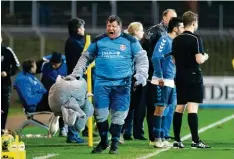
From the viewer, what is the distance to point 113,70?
14.5m

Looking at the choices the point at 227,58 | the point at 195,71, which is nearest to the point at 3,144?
the point at 195,71

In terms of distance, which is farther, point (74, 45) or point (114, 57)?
point (74, 45)

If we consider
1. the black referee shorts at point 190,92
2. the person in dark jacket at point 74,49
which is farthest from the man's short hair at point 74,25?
the black referee shorts at point 190,92

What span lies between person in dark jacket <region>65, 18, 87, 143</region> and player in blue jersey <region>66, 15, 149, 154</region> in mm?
2261

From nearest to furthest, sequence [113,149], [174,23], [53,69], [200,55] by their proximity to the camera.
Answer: [113,149] → [200,55] → [174,23] → [53,69]

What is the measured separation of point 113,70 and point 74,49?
2592mm

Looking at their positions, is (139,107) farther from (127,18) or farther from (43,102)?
(127,18)

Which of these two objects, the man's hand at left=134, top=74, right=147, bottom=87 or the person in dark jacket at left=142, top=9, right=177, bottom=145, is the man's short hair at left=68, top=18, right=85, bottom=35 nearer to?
the person in dark jacket at left=142, top=9, right=177, bottom=145

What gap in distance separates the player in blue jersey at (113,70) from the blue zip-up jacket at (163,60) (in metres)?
1.30

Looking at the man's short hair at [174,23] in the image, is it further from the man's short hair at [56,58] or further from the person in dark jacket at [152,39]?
the man's short hair at [56,58]

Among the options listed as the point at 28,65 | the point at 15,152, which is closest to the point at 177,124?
the point at 15,152

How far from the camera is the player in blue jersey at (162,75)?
15.9m

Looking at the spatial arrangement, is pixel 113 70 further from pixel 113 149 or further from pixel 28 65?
pixel 28 65

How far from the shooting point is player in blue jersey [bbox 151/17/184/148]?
15.9 m
